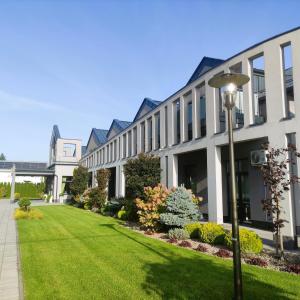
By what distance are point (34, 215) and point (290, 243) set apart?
64.5 feet

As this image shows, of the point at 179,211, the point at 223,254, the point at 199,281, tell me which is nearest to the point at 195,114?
the point at 179,211

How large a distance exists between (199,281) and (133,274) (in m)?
1.88

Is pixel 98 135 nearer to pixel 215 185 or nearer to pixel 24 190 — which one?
pixel 24 190

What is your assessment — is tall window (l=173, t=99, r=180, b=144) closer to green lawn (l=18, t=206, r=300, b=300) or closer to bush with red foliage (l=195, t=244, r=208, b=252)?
green lawn (l=18, t=206, r=300, b=300)

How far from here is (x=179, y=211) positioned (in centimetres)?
1478

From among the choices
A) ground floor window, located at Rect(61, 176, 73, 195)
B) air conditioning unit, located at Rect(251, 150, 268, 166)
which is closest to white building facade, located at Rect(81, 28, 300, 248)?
air conditioning unit, located at Rect(251, 150, 268, 166)

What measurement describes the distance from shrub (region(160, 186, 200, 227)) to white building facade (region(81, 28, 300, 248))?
1.70 metres

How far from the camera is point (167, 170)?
71.5 ft

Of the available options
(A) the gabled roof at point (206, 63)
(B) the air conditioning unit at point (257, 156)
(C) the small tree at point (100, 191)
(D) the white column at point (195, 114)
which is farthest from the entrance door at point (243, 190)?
(C) the small tree at point (100, 191)

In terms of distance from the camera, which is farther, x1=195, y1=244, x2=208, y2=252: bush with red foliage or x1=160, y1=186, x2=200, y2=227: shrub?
x1=160, y1=186, x2=200, y2=227: shrub

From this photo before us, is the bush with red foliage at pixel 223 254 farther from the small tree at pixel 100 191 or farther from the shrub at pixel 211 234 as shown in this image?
the small tree at pixel 100 191

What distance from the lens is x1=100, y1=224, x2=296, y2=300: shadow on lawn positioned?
22.5 feet

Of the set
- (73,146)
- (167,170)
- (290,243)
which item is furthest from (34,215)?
(73,146)

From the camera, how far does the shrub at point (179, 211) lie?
14.6 meters
